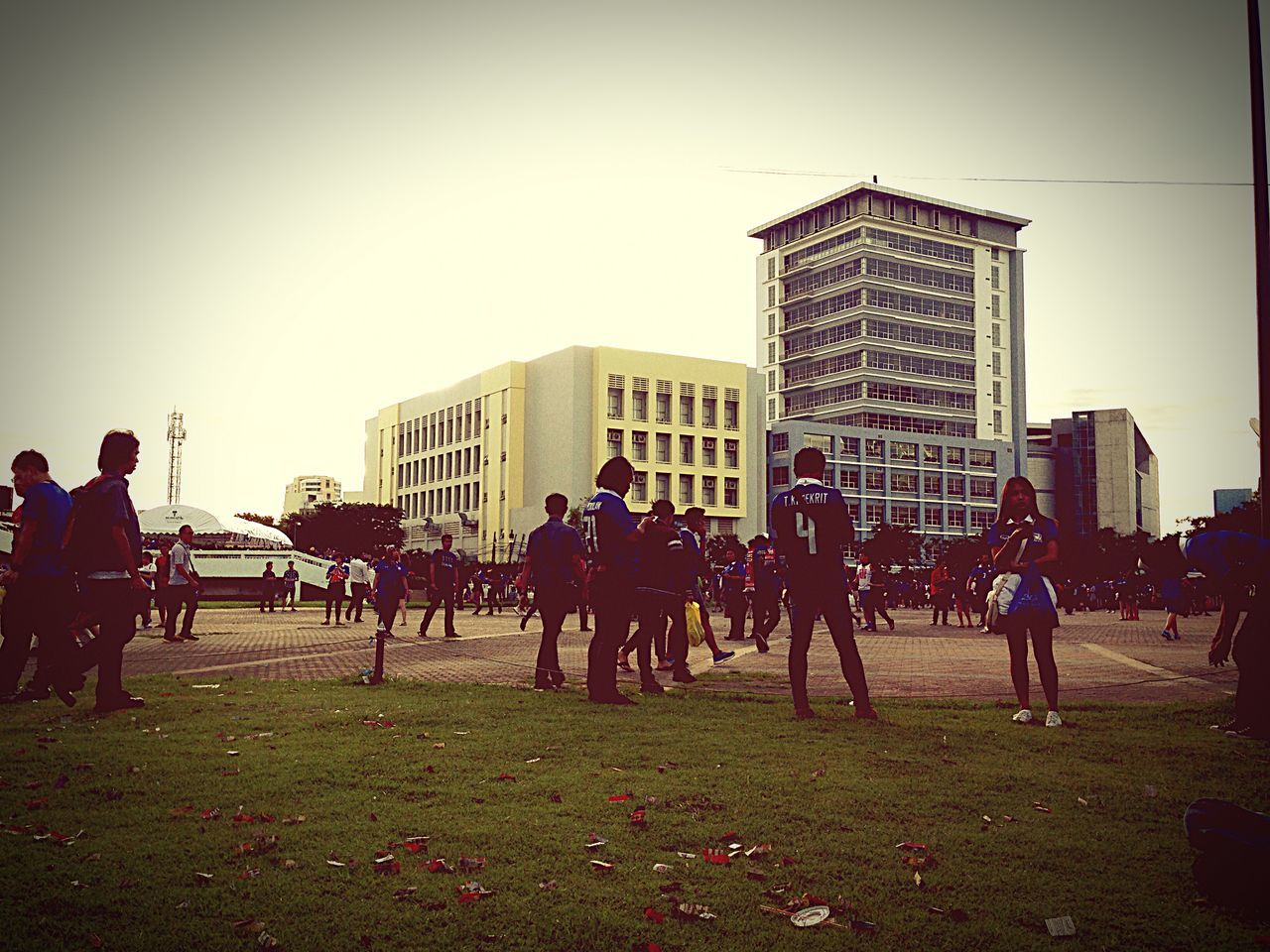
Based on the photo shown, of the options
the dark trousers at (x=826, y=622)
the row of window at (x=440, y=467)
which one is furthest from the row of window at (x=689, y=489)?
the dark trousers at (x=826, y=622)

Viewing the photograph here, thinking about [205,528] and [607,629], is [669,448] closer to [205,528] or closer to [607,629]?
[205,528]

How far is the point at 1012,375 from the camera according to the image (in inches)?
4710

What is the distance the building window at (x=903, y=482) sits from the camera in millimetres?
104938

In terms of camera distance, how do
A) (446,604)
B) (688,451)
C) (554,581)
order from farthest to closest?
(688,451)
(446,604)
(554,581)

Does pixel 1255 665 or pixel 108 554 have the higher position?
pixel 108 554

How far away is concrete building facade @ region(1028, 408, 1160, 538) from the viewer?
4724 inches

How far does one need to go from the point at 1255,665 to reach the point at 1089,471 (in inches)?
4929

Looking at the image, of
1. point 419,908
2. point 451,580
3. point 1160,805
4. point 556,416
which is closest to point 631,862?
point 419,908

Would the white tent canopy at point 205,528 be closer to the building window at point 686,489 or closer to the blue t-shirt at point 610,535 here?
the building window at point 686,489

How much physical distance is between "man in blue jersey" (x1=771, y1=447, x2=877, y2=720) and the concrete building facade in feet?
390

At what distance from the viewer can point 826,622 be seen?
8039 millimetres

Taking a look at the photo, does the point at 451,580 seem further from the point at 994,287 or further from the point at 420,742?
the point at 994,287

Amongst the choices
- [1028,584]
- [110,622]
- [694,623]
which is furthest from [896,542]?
[110,622]

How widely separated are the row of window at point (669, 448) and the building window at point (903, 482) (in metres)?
22.1
